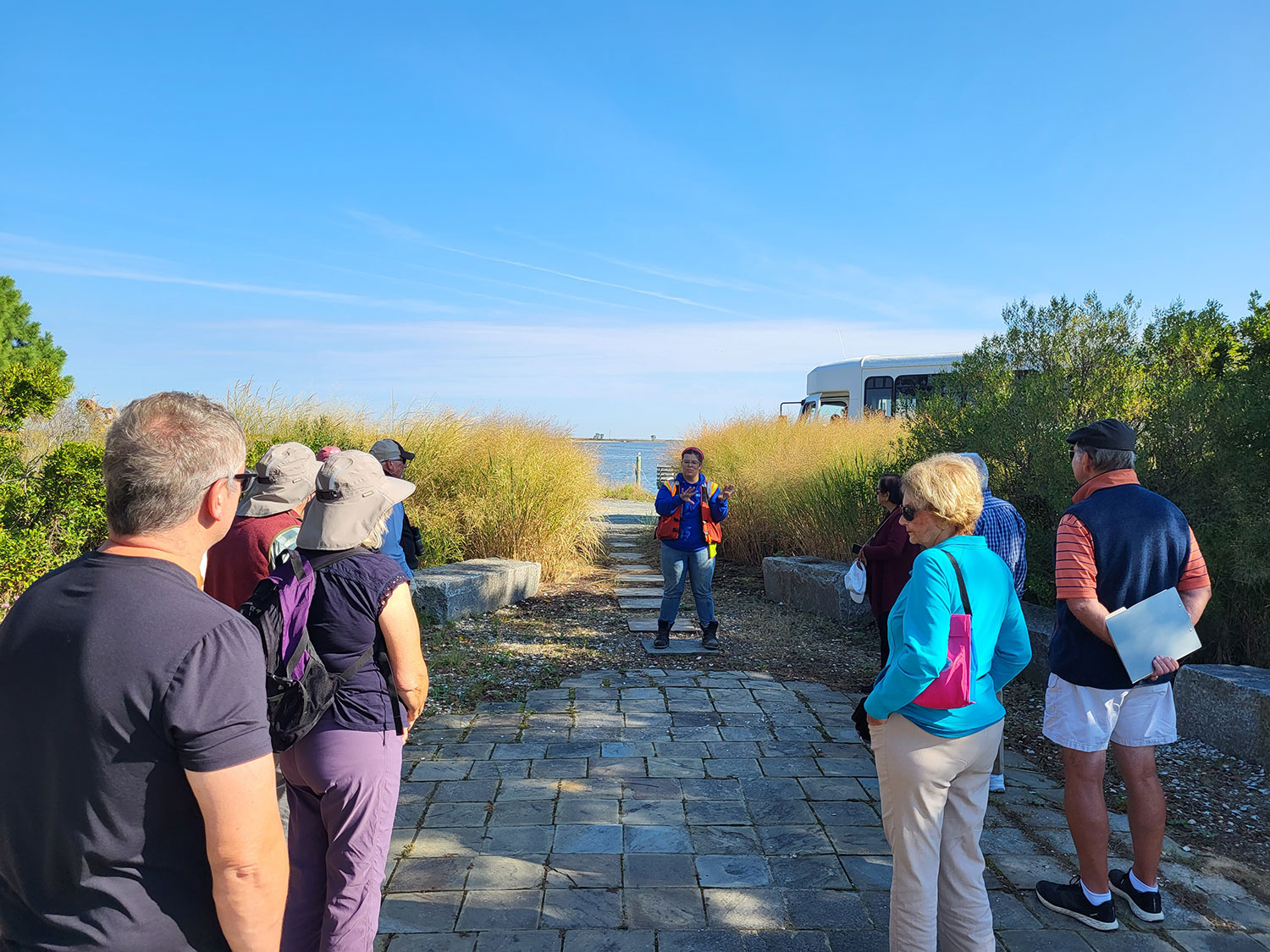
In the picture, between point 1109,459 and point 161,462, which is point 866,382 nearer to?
point 1109,459

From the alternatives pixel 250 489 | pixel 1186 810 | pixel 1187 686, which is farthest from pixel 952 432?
pixel 250 489

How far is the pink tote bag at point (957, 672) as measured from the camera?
2.38 metres

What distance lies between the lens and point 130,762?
4.28ft

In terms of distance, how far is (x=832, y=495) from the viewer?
30.8ft

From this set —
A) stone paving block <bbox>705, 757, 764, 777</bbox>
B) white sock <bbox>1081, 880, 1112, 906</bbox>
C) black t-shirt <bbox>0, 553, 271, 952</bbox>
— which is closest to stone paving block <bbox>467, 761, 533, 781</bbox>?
stone paving block <bbox>705, 757, 764, 777</bbox>

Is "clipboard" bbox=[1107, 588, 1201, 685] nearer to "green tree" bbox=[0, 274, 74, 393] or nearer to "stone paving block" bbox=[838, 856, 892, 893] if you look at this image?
"stone paving block" bbox=[838, 856, 892, 893]

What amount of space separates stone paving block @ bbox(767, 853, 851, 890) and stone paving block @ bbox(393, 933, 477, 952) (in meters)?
1.20

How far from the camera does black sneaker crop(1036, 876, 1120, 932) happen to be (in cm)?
291

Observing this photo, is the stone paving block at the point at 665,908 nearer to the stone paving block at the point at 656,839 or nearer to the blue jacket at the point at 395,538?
the stone paving block at the point at 656,839

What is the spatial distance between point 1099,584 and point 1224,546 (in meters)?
2.76

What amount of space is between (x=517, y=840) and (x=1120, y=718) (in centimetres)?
246

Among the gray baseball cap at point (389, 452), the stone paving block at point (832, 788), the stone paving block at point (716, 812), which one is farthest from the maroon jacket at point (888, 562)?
the gray baseball cap at point (389, 452)

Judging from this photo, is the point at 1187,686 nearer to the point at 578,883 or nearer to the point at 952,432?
the point at 952,432

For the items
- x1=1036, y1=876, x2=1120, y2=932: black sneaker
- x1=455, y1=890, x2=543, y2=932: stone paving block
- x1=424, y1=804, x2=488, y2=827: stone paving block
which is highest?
x1=1036, y1=876, x2=1120, y2=932: black sneaker
